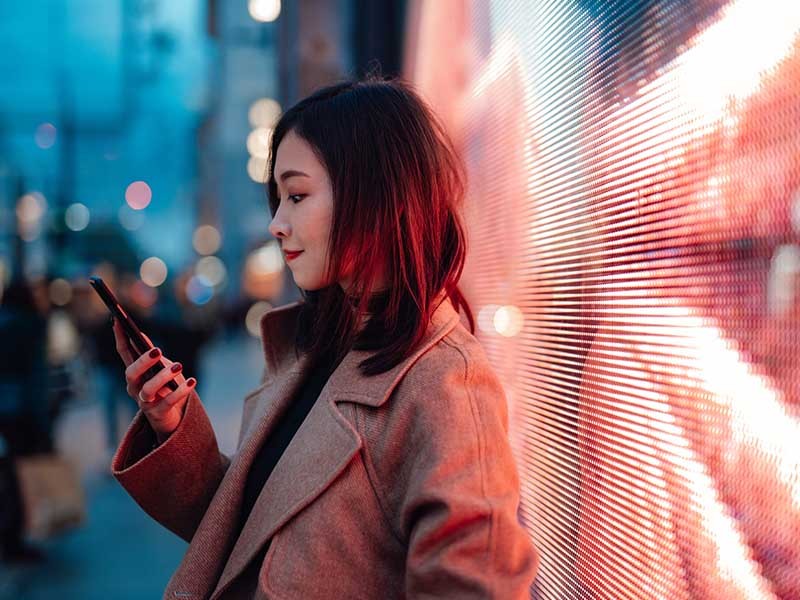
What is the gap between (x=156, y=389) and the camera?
5.71 feet

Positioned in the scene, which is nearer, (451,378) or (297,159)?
(451,378)

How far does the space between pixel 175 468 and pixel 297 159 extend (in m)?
0.77

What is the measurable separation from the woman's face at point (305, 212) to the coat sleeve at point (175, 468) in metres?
0.49

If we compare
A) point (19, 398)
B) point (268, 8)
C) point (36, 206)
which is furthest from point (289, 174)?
point (36, 206)

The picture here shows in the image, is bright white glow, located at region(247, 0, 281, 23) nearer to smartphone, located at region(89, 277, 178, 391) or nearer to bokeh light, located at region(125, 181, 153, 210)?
smartphone, located at region(89, 277, 178, 391)

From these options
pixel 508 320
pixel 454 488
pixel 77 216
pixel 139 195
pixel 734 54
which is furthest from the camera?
pixel 139 195

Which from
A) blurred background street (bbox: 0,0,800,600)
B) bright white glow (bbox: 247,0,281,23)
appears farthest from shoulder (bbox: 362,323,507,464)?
bright white glow (bbox: 247,0,281,23)

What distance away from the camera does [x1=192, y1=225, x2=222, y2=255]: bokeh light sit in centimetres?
5844

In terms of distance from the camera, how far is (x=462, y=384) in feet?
4.69

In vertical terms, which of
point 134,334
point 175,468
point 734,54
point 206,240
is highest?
point 734,54

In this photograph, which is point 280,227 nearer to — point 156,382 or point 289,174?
point 289,174

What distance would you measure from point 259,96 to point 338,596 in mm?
41920

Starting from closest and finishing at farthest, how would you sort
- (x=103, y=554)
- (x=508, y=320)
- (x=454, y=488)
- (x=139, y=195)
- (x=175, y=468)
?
(x=454, y=488)
(x=175, y=468)
(x=508, y=320)
(x=103, y=554)
(x=139, y=195)

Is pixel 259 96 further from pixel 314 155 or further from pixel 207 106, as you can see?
pixel 314 155
